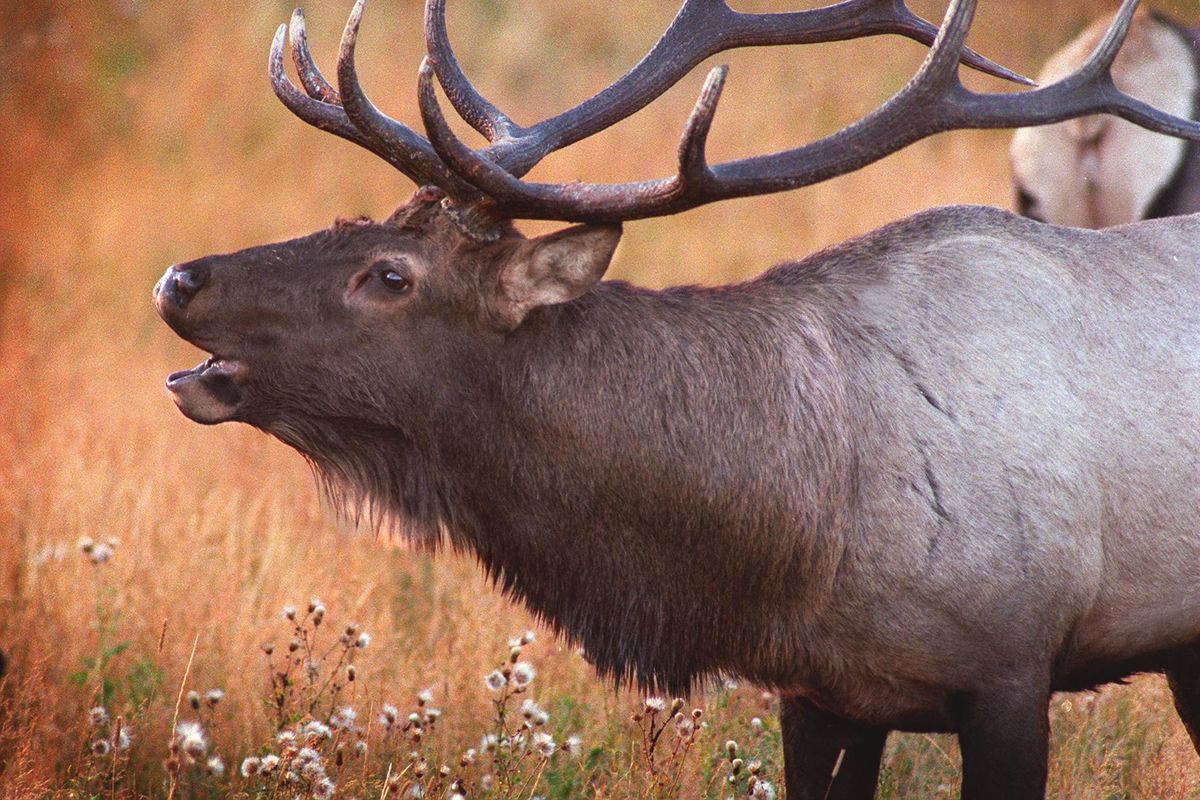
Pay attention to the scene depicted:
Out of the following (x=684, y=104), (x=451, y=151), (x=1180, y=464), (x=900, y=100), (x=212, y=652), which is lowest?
(x=212, y=652)

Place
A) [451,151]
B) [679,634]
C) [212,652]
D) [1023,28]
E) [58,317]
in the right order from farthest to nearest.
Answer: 1. [1023,28]
2. [58,317]
3. [212,652]
4. [679,634]
5. [451,151]

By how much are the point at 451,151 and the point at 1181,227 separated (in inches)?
84.4

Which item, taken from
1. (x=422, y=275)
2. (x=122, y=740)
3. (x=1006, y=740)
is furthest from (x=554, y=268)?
(x=122, y=740)

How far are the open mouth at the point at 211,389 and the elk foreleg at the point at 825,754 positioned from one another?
1.72m

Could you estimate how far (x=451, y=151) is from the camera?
3494 mm

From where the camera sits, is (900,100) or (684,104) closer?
(900,100)

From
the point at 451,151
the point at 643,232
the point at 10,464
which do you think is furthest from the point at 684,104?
the point at 451,151

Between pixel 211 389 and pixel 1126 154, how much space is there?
610 centimetres

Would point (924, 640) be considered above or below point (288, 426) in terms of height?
below

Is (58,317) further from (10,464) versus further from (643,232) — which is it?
(643,232)

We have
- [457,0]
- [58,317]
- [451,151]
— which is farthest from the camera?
[457,0]

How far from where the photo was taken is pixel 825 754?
410cm

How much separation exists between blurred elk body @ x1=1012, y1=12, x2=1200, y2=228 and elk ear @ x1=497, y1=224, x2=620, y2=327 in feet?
17.3

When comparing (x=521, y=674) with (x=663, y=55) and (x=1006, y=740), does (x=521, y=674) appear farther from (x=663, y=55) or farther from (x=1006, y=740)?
(x=663, y=55)
